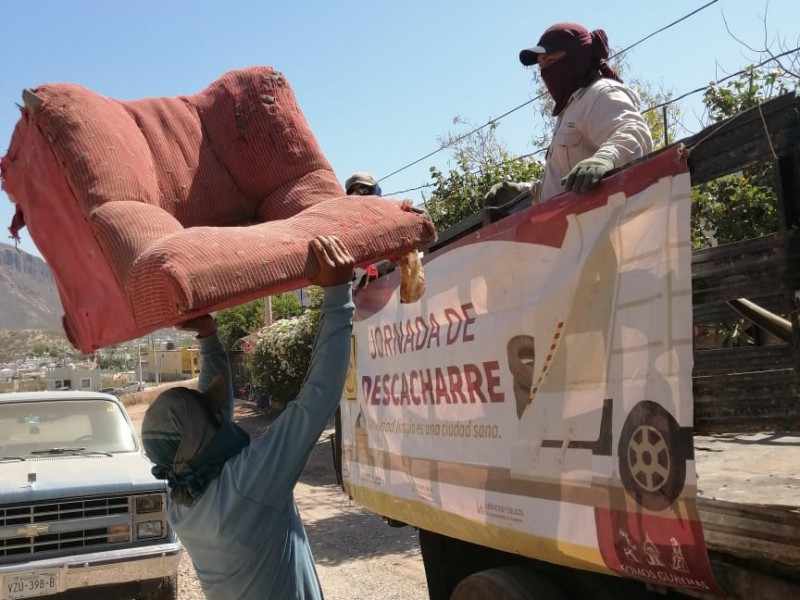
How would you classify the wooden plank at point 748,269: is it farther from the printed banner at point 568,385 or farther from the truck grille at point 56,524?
the truck grille at point 56,524

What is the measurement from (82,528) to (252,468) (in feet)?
12.3

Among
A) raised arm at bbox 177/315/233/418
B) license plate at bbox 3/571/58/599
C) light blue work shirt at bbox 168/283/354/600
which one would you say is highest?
raised arm at bbox 177/315/233/418

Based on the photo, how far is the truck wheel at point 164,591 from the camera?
5.18 metres

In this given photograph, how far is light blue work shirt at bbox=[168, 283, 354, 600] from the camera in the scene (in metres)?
1.90

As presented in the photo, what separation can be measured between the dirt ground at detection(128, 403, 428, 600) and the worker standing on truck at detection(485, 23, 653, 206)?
13.3ft

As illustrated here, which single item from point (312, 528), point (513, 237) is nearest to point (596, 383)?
point (513, 237)

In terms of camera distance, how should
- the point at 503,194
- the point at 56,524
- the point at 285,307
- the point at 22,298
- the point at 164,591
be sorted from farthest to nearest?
the point at 22,298 → the point at 285,307 → the point at 164,591 → the point at 56,524 → the point at 503,194

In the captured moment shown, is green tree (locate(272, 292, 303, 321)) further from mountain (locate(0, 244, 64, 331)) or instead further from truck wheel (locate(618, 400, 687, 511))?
mountain (locate(0, 244, 64, 331))

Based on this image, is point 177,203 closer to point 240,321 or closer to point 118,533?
point 118,533

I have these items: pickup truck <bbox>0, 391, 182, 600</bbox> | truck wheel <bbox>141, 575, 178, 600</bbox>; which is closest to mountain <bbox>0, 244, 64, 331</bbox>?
pickup truck <bbox>0, 391, 182, 600</bbox>

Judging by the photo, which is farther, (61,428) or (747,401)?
(61,428)

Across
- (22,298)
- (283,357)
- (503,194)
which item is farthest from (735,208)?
(22,298)

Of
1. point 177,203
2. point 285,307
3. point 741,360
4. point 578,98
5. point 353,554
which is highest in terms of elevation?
point 285,307

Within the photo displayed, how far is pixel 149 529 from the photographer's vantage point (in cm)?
521
